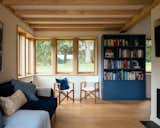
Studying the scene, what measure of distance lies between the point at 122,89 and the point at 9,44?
385 cm

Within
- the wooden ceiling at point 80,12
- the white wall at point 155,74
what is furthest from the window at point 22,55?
the white wall at point 155,74

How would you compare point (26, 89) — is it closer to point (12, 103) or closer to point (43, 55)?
point (12, 103)

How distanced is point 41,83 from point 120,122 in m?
3.62

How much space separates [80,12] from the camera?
473cm

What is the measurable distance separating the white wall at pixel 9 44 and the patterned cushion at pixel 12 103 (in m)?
0.67

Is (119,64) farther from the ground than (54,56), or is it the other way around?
(54,56)

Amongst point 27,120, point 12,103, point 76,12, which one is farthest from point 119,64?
point 27,120

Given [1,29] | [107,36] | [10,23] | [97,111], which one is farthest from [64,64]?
[1,29]

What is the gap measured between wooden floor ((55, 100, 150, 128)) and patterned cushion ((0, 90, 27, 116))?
2.96ft

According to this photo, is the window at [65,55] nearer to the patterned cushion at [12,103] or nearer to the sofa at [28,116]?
the sofa at [28,116]

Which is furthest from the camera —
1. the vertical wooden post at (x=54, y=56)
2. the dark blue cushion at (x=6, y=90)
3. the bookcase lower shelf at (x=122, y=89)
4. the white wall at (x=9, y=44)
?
the vertical wooden post at (x=54, y=56)

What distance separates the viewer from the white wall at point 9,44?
4.17 meters

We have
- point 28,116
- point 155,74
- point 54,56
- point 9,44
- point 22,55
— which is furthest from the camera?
point 54,56

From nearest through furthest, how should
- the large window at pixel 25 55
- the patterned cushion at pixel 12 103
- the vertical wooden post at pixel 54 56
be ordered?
the patterned cushion at pixel 12 103
the large window at pixel 25 55
the vertical wooden post at pixel 54 56
